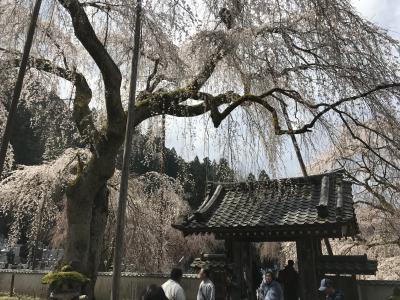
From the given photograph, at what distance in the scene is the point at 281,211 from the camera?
8945mm

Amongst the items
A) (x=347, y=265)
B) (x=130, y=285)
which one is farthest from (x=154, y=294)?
(x=130, y=285)

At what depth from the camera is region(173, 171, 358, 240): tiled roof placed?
8.01 metres

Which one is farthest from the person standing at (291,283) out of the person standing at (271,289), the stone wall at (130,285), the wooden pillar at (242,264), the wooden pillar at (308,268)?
the person standing at (271,289)

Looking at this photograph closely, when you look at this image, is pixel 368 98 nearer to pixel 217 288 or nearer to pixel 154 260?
pixel 217 288

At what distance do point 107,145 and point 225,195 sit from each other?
3916 millimetres

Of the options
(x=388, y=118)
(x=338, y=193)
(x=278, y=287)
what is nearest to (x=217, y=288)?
(x=278, y=287)

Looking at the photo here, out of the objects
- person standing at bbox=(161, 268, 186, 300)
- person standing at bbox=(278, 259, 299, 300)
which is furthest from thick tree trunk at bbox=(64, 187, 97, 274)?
person standing at bbox=(278, 259, 299, 300)

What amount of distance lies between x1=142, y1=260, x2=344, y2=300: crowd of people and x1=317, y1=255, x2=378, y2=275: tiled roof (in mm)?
827

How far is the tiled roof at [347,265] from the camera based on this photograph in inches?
323

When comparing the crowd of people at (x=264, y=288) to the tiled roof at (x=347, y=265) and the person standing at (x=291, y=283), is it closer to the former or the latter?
the person standing at (x=291, y=283)

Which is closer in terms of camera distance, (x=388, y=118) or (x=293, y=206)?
(x=388, y=118)

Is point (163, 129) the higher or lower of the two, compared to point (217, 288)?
higher

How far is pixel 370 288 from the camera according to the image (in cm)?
948

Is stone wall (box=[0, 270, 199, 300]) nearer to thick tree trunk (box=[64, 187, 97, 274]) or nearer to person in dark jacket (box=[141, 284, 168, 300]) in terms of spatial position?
thick tree trunk (box=[64, 187, 97, 274])
